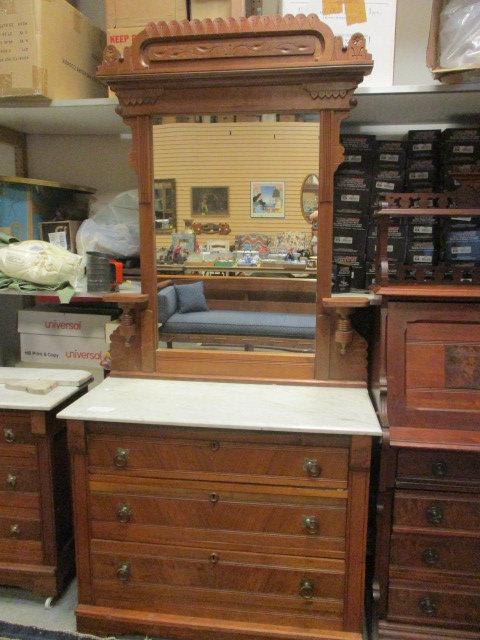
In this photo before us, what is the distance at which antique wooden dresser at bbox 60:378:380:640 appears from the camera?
152 centimetres

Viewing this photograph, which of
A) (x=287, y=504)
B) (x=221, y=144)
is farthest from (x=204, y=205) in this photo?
(x=287, y=504)

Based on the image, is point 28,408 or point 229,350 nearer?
point 28,408

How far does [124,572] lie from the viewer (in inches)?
64.6

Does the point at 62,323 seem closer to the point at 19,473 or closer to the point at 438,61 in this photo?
the point at 19,473

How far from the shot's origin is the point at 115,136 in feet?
7.47

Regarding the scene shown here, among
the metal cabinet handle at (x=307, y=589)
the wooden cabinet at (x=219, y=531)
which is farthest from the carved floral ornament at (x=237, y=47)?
the metal cabinet handle at (x=307, y=589)

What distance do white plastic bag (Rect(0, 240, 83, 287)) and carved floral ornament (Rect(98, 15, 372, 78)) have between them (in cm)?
70

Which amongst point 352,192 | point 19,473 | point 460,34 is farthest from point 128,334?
point 460,34

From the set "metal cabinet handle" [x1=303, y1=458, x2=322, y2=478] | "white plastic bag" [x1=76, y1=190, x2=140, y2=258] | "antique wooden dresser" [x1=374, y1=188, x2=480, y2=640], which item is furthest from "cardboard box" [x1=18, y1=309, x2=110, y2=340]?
"antique wooden dresser" [x1=374, y1=188, x2=480, y2=640]

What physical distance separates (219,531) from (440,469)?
0.72 meters

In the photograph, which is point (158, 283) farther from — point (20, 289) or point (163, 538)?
point (163, 538)

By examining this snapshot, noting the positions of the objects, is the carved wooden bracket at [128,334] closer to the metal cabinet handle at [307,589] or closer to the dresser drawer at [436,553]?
the metal cabinet handle at [307,589]

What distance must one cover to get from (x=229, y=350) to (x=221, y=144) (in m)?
0.75

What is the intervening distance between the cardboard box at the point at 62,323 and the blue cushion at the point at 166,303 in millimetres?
405
